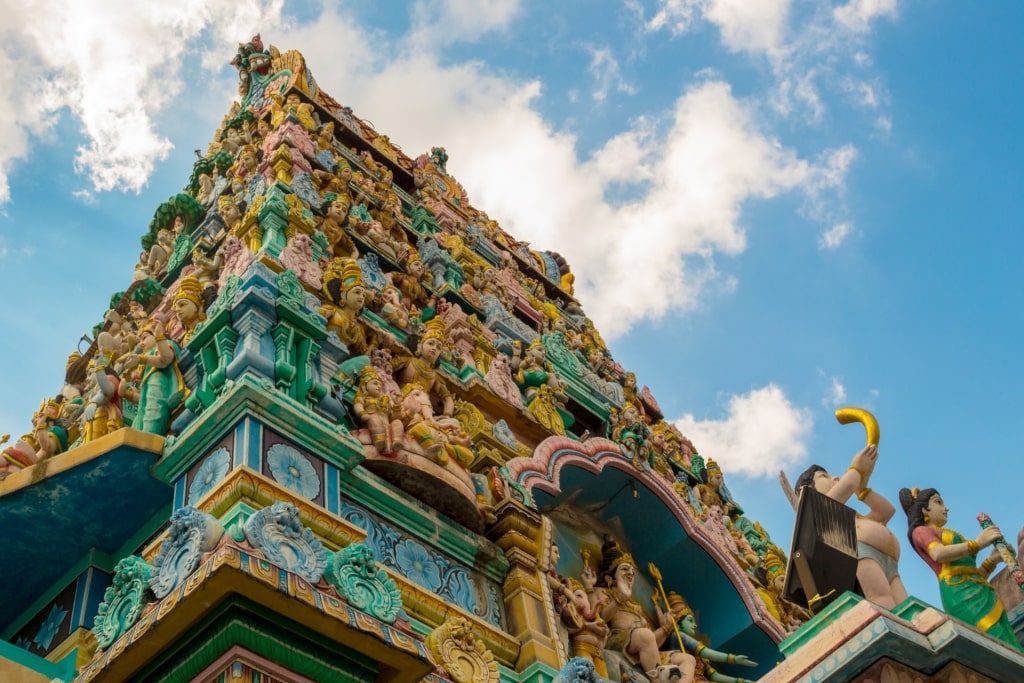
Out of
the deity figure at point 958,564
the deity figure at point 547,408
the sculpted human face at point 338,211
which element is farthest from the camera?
the sculpted human face at point 338,211

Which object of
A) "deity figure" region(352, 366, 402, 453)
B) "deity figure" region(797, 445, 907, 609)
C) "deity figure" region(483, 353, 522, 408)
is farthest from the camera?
"deity figure" region(483, 353, 522, 408)

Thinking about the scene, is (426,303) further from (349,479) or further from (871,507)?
(871,507)

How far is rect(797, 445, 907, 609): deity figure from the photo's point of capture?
719 centimetres

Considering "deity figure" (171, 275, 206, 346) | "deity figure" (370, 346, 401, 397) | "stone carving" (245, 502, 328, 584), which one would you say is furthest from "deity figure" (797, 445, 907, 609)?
"deity figure" (171, 275, 206, 346)

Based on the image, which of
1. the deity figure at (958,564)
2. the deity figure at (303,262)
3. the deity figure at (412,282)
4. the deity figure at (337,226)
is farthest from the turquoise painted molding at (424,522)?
the deity figure at (412,282)

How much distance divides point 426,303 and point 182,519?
22.8ft

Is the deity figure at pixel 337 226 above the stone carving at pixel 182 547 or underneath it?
above

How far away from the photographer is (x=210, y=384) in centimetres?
831

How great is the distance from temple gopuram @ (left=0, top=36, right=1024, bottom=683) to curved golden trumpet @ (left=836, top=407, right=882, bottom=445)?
139 centimetres

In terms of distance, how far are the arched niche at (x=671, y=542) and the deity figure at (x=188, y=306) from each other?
3561 millimetres

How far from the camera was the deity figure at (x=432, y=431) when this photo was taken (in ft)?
29.3

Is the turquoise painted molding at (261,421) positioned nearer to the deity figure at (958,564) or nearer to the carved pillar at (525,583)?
the carved pillar at (525,583)

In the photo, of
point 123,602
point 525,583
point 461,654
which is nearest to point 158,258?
point 525,583

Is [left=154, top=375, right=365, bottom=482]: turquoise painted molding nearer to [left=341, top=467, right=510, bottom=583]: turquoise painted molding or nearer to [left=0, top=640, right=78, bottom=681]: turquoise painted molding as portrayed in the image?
[left=341, top=467, right=510, bottom=583]: turquoise painted molding
